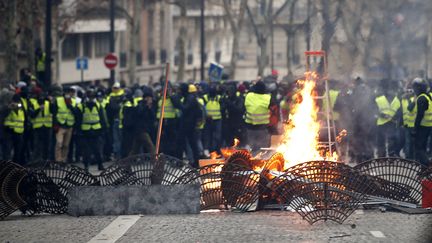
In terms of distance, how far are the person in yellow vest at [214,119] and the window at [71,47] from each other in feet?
123

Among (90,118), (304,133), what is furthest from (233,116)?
(304,133)

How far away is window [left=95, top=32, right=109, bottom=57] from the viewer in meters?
70.2

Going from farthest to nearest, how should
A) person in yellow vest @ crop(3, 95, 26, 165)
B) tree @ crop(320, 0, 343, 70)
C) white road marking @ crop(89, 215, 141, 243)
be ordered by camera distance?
tree @ crop(320, 0, 343, 70)
person in yellow vest @ crop(3, 95, 26, 165)
white road marking @ crop(89, 215, 141, 243)

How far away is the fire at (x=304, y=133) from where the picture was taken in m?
17.9

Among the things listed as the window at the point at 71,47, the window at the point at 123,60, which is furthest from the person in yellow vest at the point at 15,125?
the window at the point at 123,60

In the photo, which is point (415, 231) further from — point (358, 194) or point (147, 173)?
point (147, 173)

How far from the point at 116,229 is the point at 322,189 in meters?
2.52

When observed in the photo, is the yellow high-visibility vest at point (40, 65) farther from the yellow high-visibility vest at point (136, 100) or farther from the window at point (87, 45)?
the window at point (87, 45)

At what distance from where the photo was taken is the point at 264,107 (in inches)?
907

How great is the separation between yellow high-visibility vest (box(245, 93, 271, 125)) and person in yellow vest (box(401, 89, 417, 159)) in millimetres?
2975

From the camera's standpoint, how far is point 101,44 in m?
71.4

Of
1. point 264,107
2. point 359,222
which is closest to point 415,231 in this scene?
point 359,222

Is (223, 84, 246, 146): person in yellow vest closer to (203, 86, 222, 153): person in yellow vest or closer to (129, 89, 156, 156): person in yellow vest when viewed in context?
(203, 86, 222, 153): person in yellow vest

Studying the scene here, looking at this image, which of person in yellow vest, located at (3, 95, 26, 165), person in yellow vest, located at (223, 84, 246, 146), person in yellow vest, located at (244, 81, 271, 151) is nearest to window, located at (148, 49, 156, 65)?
person in yellow vest, located at (223, 84, 246, 146)
